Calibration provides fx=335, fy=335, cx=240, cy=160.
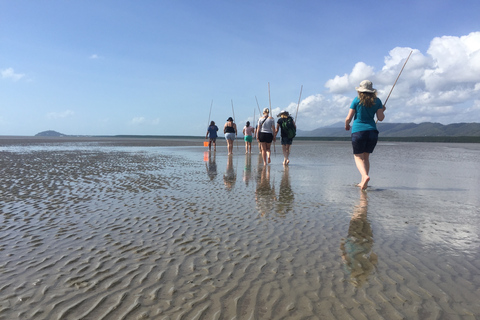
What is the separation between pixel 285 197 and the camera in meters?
7.02

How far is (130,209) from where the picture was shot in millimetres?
5879

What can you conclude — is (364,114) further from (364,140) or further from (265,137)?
(265,137)

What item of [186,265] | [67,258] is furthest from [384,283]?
[67,258]

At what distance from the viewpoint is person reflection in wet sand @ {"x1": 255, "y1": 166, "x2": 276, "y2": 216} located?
5973 mm

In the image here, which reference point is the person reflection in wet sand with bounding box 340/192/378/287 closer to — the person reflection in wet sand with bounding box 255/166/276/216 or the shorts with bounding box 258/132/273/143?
the person reflection in wet sand with bounding box 255/166/276/216

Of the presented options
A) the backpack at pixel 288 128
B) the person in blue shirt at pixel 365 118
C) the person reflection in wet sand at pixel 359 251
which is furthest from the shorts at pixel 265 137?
the person reflection in wet sand at pixel 359 251

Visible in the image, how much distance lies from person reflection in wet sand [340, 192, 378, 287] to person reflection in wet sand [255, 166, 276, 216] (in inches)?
59.3

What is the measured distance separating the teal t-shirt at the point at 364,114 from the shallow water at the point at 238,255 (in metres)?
1.62

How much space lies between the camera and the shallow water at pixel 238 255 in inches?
105

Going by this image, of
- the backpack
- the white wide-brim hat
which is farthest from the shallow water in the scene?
the backpack

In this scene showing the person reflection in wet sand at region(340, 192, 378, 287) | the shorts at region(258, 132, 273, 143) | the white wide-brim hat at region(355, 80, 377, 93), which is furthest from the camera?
the shorts at region(258, 132, 273, 143)

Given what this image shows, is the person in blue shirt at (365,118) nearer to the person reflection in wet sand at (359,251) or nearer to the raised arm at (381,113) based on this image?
the raised arm at (381,113)

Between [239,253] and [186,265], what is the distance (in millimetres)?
637

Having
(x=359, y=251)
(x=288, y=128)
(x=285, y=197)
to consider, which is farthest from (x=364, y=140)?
(x=288, y=128)
